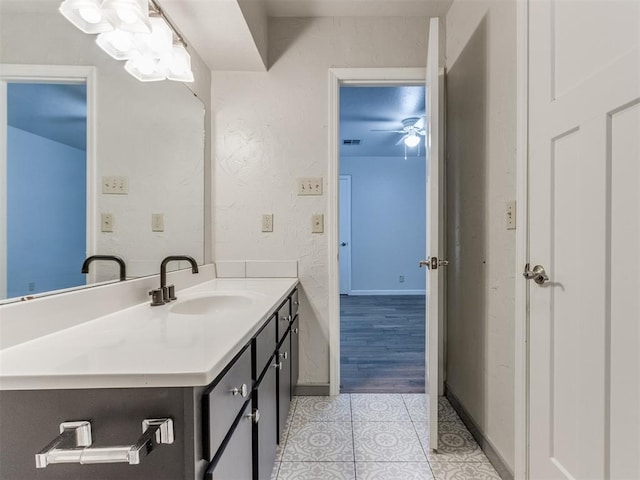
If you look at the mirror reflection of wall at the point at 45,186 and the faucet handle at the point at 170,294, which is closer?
the mirror reflection of wall at the point at 45,186

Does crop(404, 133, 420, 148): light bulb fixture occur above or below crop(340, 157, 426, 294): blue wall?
above

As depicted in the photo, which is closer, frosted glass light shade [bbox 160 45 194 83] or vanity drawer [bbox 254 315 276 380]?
vanity drawer [bbox 254 315 276 380]

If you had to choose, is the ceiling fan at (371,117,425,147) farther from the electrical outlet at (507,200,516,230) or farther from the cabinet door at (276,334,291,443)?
the cabinet door at (276,334,291,443)

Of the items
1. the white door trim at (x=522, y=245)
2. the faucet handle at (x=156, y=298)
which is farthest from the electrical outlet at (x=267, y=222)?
the white door trim at (x=522, y=245)

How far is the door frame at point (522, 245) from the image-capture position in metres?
1.05

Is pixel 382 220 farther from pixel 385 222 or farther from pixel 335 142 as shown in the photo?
pixel 335 142

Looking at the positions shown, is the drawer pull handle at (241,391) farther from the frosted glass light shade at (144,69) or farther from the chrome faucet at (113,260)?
the frosted glass light shade at (144,69)

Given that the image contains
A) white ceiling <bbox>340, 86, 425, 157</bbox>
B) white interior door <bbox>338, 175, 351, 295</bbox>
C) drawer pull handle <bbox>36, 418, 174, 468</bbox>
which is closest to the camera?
drawer pull handle <bbox>36, 418, 174, 468</bbox>

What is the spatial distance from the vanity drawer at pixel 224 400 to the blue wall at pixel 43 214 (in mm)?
575

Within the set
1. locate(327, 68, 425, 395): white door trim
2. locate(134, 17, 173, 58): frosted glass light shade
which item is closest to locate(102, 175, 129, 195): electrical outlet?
locate(134, 17, 173, 58): frosted glass light shade

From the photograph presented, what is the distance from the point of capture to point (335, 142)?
5.95 feet

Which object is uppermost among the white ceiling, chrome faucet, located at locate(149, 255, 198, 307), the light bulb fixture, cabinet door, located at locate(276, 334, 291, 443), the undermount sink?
the white ceiling

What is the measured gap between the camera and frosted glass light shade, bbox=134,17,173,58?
3.93 ft

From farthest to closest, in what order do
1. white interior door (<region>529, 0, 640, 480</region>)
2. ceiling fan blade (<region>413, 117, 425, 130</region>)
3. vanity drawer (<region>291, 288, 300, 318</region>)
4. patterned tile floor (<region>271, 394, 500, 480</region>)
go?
ceiling fan blade (<region>413, 117, 425, 130</region>) → vanity drawer (<region>291, 288, 300, 318</region>) → patterned tile floor (<region>271, 394, 500, 480</region>) → white interior door (<region>529, 0, 640, 480</region>)
